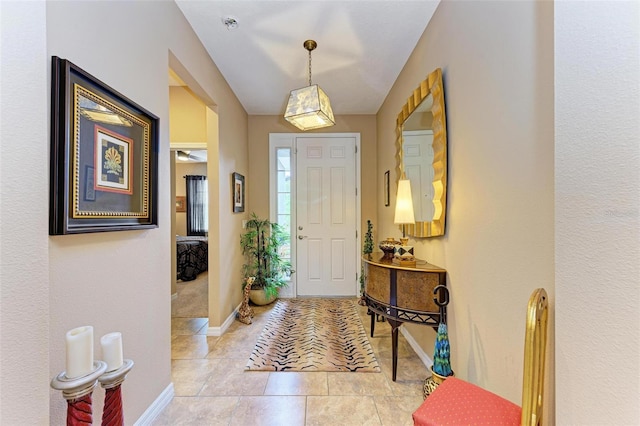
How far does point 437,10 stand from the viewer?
201cm

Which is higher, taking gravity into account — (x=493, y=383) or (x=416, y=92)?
(x=416, y=92)

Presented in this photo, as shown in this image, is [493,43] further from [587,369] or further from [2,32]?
[2,32]

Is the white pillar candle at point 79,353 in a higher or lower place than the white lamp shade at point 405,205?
lower

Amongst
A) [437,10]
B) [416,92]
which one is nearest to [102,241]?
[416,92]

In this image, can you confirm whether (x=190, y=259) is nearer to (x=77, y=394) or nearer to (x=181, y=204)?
(x=181, y=204)

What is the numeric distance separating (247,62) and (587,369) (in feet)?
10.0

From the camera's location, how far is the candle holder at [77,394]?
0.87 metres

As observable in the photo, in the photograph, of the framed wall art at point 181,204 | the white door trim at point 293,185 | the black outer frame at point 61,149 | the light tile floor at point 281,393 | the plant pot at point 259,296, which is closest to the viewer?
the black outer frame at point 61,149

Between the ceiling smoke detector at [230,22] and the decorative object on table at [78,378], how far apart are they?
2.14 meters

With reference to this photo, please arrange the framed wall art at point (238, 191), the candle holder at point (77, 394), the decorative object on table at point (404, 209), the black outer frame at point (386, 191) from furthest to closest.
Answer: the black outer frame at point (386, 191) → the framed wall art at point (238, 191) → the decorative object on table at point (404, 209) → the candle holder at point (77, 394)

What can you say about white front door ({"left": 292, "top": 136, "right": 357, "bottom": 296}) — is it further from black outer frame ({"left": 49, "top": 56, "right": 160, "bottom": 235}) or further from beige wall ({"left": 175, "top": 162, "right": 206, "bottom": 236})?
beige wall ({"left": 175, "top": 162, "right": 206, "bottom": 236})

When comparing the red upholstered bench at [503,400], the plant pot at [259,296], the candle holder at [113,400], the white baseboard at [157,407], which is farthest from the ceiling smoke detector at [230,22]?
the plant pot at [259,296]

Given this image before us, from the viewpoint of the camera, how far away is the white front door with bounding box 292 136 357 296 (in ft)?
13.9

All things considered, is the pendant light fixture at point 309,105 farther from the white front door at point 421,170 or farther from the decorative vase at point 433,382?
the decorative vase at point 433,382
